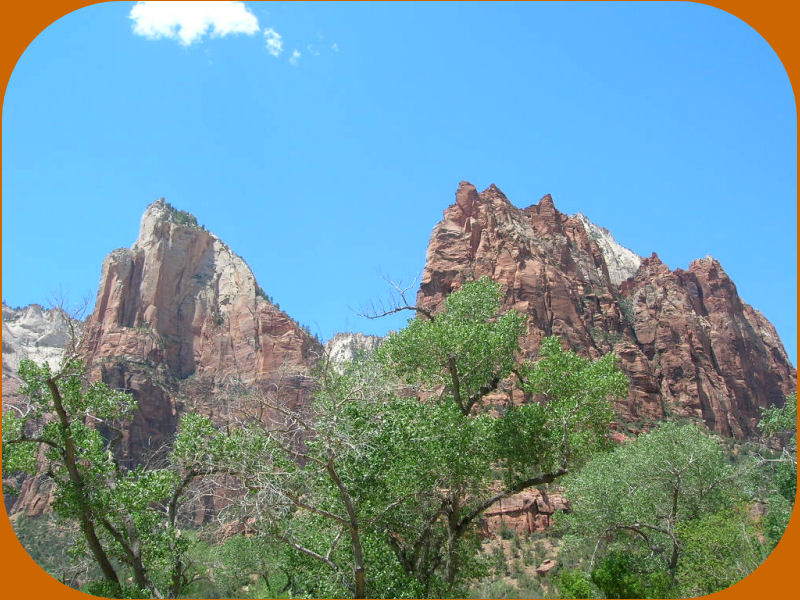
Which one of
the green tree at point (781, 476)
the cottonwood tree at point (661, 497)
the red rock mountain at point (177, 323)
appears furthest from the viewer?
the red rock mountain at point (177, 323)

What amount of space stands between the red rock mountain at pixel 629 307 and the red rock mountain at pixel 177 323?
37.1 metres

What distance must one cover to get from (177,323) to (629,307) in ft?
310

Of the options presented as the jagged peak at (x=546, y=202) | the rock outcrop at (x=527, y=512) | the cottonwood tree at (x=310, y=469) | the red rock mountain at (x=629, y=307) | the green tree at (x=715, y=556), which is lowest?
the green tree at (x=715, y=556)

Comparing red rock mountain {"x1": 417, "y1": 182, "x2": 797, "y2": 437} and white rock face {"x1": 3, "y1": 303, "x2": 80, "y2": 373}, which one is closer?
red rock mountain {"x1": 417, "y1": 182, "x2": 797, "y2": 437}

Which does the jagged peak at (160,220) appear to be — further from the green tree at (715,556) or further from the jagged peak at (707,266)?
the green tree at (715,556)

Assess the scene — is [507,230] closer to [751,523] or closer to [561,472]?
[751,523]

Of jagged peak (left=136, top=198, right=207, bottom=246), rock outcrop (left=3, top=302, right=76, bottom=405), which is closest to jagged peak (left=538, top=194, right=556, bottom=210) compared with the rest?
jagged peak (left=136, top=198, right=207, bottom=246)

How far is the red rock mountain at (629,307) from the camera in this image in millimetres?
106688

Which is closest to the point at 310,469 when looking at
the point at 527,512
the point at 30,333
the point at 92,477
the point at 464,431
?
the point at 464,431

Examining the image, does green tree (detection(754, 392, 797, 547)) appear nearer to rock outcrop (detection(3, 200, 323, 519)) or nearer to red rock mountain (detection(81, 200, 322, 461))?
rock outcrop (detection(3, 200, 323, 519))

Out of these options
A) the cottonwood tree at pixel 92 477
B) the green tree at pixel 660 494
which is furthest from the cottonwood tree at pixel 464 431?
the green tree at pixel 660 494

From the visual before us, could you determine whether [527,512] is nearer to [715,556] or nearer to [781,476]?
[781,476]

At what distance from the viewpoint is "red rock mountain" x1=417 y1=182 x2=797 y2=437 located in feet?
350

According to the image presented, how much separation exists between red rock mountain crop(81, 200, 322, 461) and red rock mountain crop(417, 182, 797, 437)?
37.1 metres
